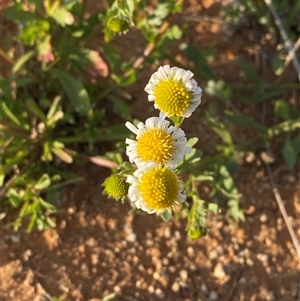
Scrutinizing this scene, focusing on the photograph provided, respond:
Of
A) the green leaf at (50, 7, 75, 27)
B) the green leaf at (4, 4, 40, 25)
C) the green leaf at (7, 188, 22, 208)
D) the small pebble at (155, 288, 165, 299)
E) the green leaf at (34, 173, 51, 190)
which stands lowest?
the small pebble at (155, 288, 165, 299)

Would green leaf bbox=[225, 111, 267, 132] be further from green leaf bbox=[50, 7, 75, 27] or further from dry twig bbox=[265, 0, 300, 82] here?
green leaf bbox=[50, 7, 75, 27]

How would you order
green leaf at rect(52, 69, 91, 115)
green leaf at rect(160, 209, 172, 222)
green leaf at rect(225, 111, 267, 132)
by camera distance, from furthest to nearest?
1. green leaf at rect(225, 111, 267, 132)
2. green leaf at rect(52, 69, 91, 115)
3. green leaf at rect(160, 209, 172, 222)

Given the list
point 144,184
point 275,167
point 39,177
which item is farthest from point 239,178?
point 144,184

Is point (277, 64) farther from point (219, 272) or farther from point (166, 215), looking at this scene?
point (166, 215)

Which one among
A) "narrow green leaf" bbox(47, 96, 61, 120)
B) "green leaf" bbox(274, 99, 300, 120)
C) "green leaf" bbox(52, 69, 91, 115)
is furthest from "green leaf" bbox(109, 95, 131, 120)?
"green leaf" bbox(274, 99, 300, 120)

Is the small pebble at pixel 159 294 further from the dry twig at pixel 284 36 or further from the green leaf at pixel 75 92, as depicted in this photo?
the dry twig at pixel 284 36

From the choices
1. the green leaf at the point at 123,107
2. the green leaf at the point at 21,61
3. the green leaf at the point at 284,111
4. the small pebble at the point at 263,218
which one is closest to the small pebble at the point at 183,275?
the small pebble at the point at 263,218

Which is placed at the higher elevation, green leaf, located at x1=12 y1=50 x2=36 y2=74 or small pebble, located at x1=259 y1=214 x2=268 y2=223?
green leaf, located at x1=12 y1=50 x2=36 y2=74

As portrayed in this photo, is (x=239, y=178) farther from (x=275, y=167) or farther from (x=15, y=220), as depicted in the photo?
(x=15, y=220)
